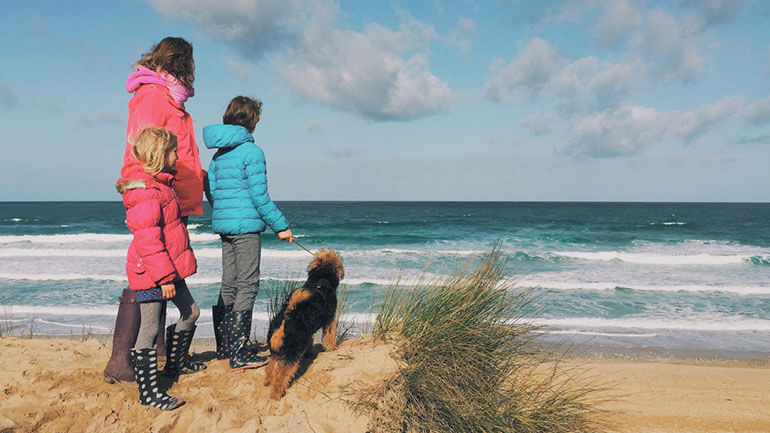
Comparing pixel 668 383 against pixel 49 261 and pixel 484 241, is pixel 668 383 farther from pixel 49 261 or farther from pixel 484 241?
pixel 484 241

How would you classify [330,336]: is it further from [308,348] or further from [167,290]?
[167,290]

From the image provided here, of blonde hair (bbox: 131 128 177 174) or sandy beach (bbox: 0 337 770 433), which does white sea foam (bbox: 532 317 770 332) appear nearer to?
sandy beach (bbox: 0 337 770 433)

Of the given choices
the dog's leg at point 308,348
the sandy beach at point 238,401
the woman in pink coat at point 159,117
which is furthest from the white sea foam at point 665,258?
the woman in pink coat at point 159,117

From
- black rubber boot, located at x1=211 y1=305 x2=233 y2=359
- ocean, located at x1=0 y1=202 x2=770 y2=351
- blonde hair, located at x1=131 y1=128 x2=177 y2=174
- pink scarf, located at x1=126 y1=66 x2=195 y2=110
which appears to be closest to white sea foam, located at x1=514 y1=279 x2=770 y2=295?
ocean, located at x1=0 y1=202 x2=770 y2=351

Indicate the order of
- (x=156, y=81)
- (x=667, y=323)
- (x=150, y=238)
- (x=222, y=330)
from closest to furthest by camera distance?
(x=150, y=238)
(x=156, y=81)
(x=222, y=330)
(x=667, y=323)

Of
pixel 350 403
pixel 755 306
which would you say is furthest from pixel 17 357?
pixel 755 306

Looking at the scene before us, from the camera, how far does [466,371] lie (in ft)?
8.73

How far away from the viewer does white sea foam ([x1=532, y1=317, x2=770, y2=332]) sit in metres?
6.75

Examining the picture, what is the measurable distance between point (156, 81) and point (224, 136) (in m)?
0.51

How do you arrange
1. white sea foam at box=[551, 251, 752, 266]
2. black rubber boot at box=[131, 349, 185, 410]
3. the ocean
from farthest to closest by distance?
1. white sea foam at box=[551, 251, 752, 266]
2. the ocean
3. black rubber boot at box=[131, 349, 185, 410]

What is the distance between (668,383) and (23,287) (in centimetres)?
1242

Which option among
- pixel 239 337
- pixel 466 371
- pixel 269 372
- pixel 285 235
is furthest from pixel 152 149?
pixel 466 371

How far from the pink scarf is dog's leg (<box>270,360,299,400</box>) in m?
1.81

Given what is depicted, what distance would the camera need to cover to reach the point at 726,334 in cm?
647
